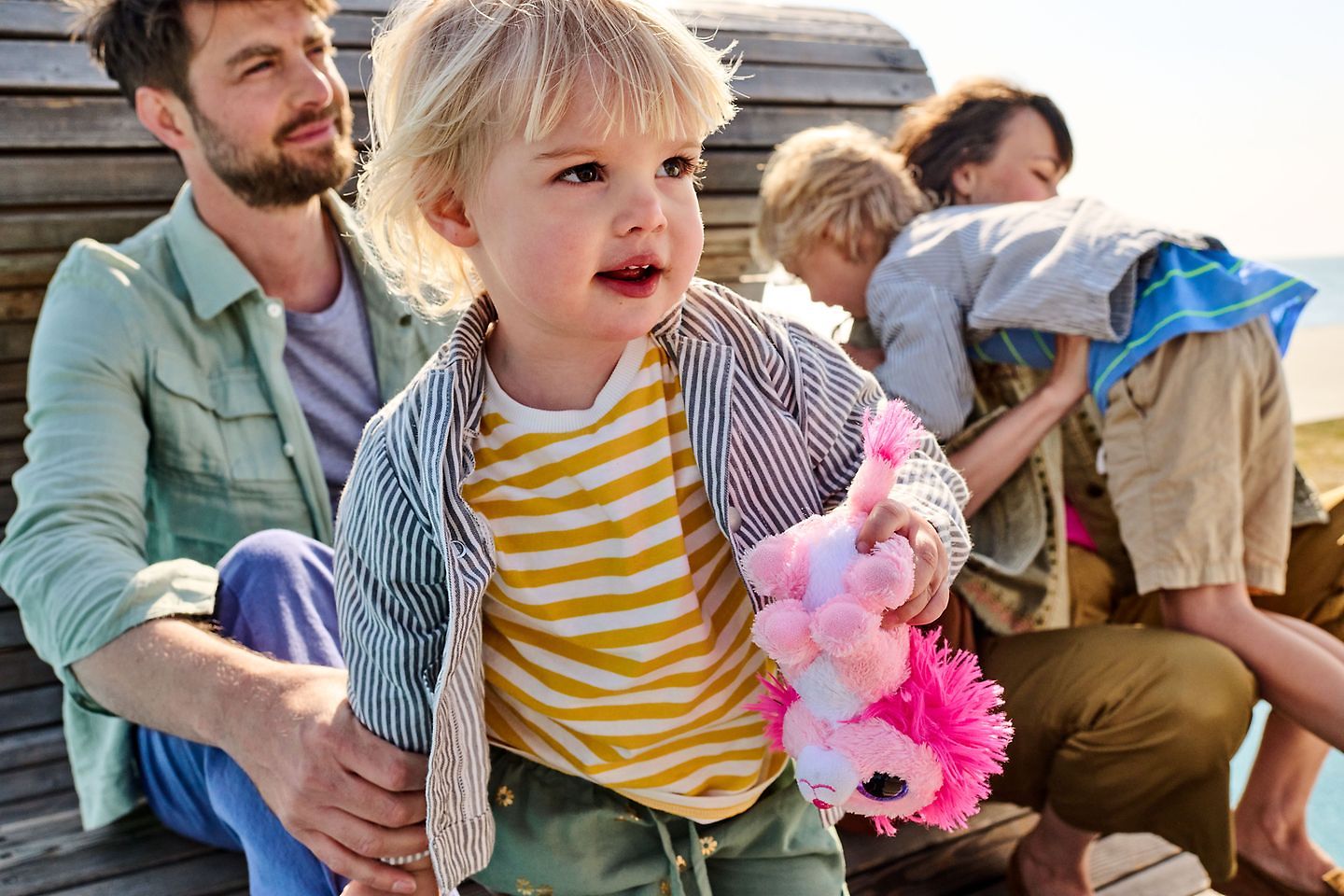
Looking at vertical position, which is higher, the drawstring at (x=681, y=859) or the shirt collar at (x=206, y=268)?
the shirt collar at (x=206, y=268)

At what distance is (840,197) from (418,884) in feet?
4.40

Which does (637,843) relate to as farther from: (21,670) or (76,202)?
(76,202)

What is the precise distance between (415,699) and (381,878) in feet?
0.70

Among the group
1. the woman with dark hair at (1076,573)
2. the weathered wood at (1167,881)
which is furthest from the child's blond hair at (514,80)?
the weathered wood at (1167,881)

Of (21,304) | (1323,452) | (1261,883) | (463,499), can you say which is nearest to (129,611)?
(463,499)

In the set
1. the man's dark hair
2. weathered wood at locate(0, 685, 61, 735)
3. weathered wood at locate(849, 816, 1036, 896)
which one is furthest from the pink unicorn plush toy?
weathered wood at locate(0, 685, 61, 735)

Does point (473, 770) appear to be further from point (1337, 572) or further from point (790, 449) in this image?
point (1337, 572)

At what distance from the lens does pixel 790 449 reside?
1228 mm

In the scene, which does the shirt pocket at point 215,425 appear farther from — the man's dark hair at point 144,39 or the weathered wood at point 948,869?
the weathered wood at point 948,869

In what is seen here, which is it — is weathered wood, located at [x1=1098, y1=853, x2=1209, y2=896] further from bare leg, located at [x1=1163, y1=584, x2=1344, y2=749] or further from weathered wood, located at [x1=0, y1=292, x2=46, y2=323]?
weathered wood, located at [x1=0, y1=292, x2=46, y2=323]

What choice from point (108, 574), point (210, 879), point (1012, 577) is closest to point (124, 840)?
point (210, 879)

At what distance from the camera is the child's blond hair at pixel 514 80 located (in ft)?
3.49

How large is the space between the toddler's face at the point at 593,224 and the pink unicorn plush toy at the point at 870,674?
0.25 metres

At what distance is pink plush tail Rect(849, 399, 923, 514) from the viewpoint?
1050mm
